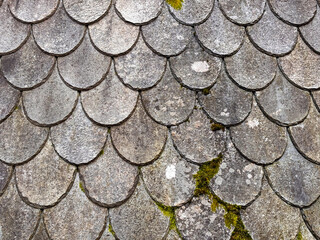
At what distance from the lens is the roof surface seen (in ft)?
3.90

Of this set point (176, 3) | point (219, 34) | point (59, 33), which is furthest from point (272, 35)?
point (59, 33)

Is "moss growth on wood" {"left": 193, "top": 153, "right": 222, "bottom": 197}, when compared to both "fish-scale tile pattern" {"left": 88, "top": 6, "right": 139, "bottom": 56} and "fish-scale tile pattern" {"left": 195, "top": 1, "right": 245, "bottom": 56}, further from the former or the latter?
"fish-scale tile pattern" {"left": 88, "top": 6, "right": 139, "bottom": 56}

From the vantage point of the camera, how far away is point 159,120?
1.28m

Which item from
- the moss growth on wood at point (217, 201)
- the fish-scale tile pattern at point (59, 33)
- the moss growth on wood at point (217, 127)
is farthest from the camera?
the fish-scale tile pattern at point (59, 33)

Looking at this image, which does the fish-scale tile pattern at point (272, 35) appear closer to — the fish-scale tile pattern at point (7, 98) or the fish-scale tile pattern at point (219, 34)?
the fish-scale tile pattern at point (219, 34)

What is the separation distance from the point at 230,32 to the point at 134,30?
39cm

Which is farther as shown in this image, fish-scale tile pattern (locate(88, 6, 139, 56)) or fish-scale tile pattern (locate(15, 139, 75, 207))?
fish-scale tile pattern (locate(88, 6, 139, 56))

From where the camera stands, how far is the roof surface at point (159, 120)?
3.90 feet

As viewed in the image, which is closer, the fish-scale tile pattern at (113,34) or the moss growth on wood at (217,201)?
the moss growth on wood at (217,201)

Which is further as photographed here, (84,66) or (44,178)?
(84,66)

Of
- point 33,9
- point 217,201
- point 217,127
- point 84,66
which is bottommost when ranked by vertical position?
point 217,201

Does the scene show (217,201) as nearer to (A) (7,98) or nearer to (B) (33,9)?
(A) (7,98)

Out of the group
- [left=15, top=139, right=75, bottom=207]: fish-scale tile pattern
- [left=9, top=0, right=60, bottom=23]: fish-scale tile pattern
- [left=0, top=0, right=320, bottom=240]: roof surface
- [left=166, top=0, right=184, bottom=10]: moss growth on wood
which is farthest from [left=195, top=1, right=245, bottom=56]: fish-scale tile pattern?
[left=15, top=139, right=75, bottom=207]: fish-scale tile pattern

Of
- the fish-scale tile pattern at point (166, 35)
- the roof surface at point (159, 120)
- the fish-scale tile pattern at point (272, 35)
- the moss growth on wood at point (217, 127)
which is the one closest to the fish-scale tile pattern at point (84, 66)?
the roof surface at point (159, 120)
